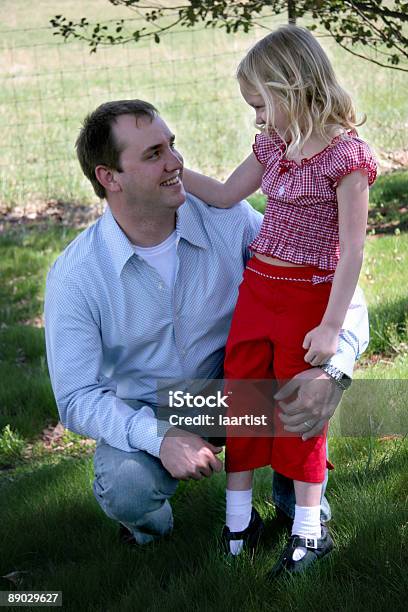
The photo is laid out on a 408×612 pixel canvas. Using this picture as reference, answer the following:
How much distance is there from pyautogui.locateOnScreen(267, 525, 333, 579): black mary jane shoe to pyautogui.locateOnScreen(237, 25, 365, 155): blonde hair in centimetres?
→ 131

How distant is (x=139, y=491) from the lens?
3338mm

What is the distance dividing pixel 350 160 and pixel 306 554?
1.29m

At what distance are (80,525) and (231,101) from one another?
9.81m

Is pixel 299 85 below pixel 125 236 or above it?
above

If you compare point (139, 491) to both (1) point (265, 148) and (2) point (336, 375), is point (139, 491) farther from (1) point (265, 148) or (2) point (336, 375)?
(1) point (265, 148)

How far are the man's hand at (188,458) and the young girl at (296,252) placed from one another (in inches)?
5.8

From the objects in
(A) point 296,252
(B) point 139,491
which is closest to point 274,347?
(A) point 296,252

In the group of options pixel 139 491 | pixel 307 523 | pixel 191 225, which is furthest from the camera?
pixel 191 225

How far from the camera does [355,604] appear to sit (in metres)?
2.75

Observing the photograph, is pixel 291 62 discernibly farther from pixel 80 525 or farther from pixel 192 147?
pixel 192 147

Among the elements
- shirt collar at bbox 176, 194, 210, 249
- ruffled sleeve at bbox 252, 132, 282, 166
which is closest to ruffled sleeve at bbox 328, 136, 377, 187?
ruffled sleeve at bbox 252, 132, 282, 166

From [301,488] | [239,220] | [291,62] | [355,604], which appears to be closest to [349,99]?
[291,62]

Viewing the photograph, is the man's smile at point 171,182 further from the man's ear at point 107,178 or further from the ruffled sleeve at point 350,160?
the ruffled sleeve at point 350,160
